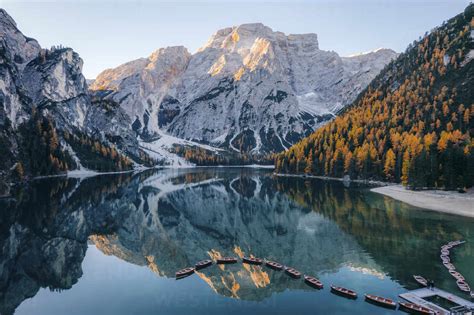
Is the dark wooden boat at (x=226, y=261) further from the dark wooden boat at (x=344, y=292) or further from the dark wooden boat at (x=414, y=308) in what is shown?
the dark wooden boat at (x=414, y=308)

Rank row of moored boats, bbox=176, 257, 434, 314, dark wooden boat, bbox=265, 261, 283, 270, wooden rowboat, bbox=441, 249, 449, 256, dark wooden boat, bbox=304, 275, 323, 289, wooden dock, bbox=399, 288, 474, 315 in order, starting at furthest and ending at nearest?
1. wooden rowboat, bbox=441, 249, 449, 256
2. dark wooden boat, bbox=265, 261, 283, 270
3. dark wooden boat, bbox=304, 275, 323, 289
4. row of moored boats, bbox=176, 257, 434, 314
5. wooden dock, bbox=399, 288, 474, 315

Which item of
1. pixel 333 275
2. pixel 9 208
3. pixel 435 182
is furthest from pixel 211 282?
pixel 435 182

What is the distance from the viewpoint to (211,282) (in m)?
49.0

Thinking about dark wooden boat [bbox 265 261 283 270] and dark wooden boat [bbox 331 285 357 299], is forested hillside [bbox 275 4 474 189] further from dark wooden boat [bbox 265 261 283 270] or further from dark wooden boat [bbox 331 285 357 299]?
dark wooden boat [bbox 331 285 357 299]

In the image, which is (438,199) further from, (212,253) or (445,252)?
(212,253)

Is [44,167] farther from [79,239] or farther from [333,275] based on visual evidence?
[333,275]

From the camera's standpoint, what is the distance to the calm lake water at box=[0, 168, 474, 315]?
4281cm

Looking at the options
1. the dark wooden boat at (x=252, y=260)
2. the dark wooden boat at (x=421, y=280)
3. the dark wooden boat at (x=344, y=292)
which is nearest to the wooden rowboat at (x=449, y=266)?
the dark wooden boat at (x=421, y=280)

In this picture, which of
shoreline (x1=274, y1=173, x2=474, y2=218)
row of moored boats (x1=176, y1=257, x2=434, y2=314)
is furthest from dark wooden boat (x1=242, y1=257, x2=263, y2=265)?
shoreline (x1=274, y1=173, x2=474, y2=218)

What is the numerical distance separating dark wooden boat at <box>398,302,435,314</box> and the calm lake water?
297 cm

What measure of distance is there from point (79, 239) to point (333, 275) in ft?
162

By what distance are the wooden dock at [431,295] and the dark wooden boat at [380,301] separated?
7.45ft

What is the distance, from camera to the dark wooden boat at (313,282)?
46.1 metres

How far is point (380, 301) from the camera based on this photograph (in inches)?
1588
